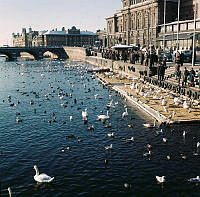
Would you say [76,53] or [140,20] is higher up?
[140,20]

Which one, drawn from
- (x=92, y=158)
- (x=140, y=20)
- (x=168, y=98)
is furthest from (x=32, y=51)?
(x=92, y=158)

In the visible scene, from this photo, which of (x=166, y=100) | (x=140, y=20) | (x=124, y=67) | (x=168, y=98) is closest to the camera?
(x=166, y=100)

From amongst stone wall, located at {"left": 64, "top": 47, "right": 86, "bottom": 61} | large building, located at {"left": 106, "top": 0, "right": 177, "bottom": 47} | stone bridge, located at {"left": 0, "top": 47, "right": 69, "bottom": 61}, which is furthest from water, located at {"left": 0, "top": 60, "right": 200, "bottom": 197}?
stone bridge, located at {"left": 0, "top": 47, "right": 69, "bottom": 61}

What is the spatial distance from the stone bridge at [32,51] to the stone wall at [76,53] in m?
4.13

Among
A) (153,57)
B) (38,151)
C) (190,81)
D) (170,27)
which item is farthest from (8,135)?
(170,27)

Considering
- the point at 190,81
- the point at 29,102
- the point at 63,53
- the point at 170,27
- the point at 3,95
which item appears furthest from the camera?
the point at 63,53

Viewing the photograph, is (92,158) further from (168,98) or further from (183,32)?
(183,32)

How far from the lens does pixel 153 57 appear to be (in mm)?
49781

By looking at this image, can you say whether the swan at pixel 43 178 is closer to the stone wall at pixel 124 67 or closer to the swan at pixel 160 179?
the swan at pixel 160 179

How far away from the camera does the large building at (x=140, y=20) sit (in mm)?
104812

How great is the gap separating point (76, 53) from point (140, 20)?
147 feet

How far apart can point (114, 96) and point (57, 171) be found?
84.9 ft

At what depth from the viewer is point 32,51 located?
16138 cm

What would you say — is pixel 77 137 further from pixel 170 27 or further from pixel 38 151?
pixel 170 27
